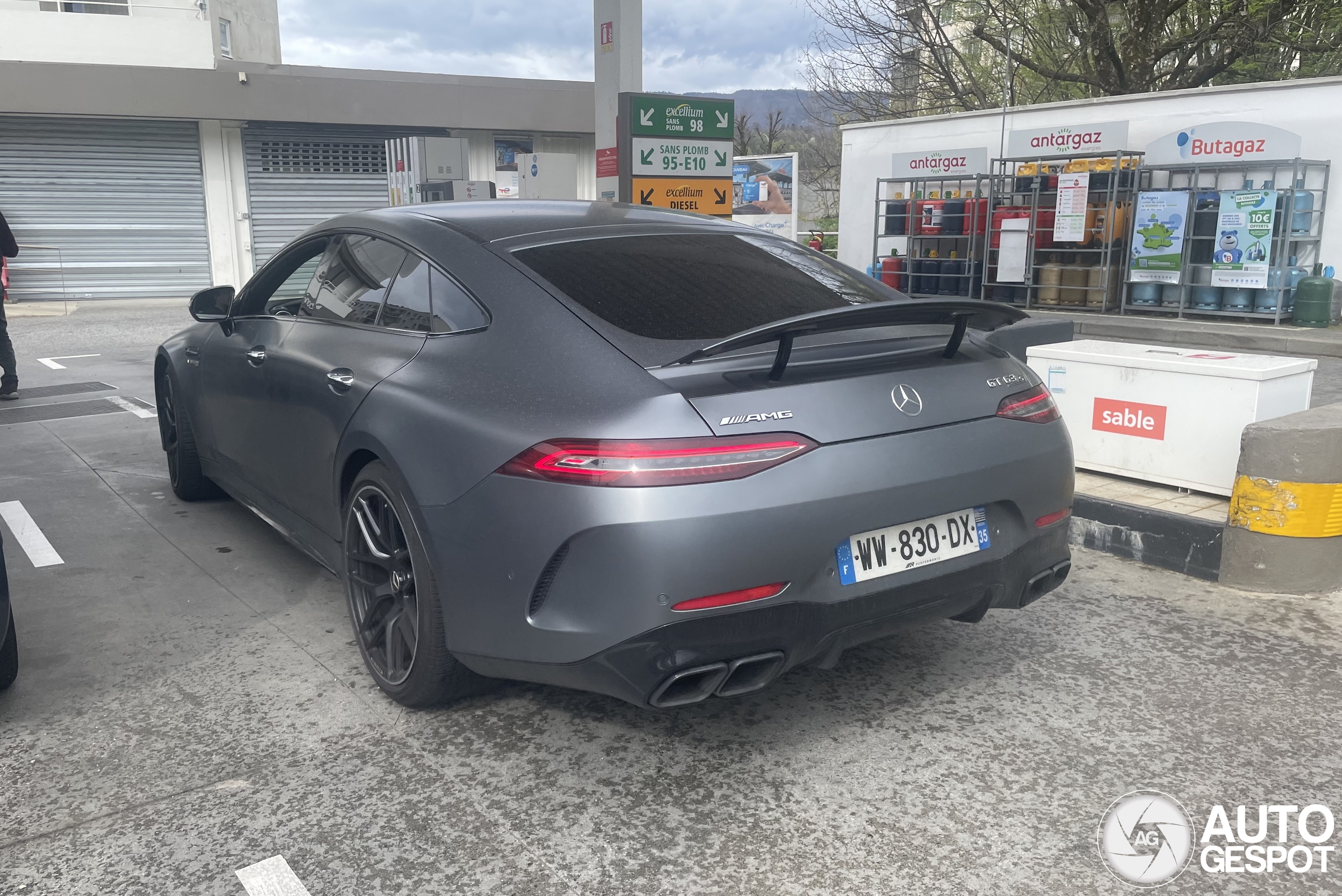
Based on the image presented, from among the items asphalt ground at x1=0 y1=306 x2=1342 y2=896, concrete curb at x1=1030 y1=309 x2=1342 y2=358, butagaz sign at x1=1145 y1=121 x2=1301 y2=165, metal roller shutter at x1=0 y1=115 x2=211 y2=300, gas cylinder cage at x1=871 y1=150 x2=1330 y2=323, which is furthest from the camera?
metal roller shutter at x1=0 y1=115 x2=211 y2=300

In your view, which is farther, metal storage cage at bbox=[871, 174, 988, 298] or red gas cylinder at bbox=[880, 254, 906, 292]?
red gas cylinder at bbox=[880, 254, 906, 292]

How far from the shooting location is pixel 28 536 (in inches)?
208

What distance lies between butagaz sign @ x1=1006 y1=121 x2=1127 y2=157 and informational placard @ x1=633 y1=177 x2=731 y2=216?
876 cm

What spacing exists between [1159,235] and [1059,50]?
1113 centimetres

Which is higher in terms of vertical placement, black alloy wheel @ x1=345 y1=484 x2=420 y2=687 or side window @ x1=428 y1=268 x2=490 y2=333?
side window @ x1=428 y1=268 x2=490 y2=333

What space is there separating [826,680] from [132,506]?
4.05 m

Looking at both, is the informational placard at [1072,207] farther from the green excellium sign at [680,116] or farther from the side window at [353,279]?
the side window at [353,279]

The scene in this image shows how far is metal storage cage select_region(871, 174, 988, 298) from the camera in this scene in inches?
689

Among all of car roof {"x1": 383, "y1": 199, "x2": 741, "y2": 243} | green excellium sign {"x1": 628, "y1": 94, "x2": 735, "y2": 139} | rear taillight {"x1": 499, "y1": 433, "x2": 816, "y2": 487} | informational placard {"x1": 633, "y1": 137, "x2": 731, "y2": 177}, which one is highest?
green excellium sign {"x1": 628, "y1": 94, "x2": 735, "y2": 139}

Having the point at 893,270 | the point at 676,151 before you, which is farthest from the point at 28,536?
the point at 893,270

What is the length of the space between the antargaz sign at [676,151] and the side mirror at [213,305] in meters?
4.34

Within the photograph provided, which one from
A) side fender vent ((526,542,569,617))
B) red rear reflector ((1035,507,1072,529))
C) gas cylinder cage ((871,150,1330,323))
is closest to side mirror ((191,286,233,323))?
side fender vent ((526,542,569,617))

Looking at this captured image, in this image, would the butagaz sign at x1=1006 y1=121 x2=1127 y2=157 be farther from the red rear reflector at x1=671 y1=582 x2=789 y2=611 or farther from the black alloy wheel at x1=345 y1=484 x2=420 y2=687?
the red rear reflector at x1=671 y1=582 x2=789 y2=611

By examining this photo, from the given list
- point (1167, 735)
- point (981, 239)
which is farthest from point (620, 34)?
point (981, 239)
